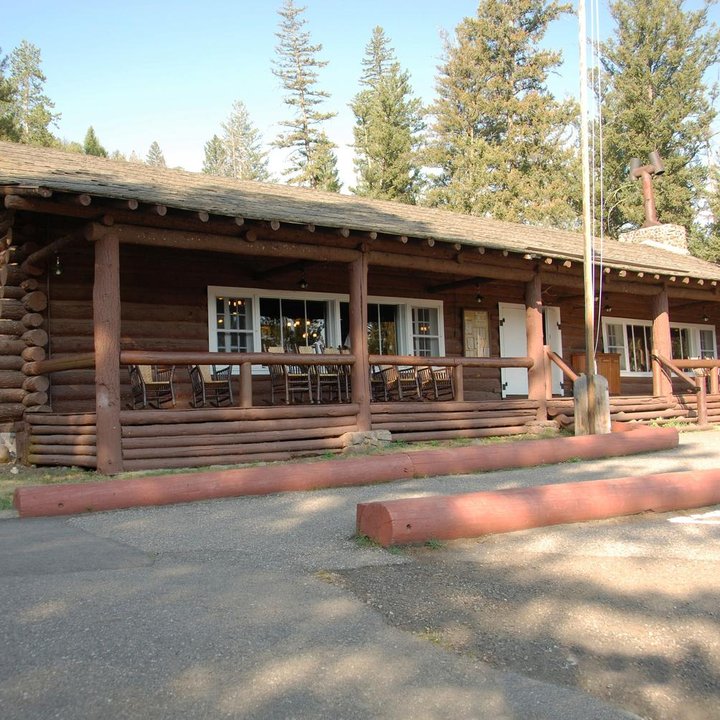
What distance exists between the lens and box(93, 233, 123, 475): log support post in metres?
8.93

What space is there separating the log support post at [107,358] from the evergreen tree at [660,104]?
32.1 metres

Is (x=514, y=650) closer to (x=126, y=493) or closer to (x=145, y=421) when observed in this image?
(x=126, y=493)

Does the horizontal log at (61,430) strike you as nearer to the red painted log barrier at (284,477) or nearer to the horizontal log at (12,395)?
the horizontal log at (12,395)

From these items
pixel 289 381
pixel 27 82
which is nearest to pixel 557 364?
pixel 289 381

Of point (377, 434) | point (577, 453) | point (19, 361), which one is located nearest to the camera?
point (577, 453)

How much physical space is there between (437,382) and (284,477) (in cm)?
686

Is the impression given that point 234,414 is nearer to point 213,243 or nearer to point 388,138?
point 213,243

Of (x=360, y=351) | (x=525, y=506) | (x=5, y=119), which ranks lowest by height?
(x=525, y=506)

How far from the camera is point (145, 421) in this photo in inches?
369

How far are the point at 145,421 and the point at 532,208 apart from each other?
29503mm

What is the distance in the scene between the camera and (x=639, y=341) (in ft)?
62.6

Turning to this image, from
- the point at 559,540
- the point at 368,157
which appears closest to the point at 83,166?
the point at 559,540

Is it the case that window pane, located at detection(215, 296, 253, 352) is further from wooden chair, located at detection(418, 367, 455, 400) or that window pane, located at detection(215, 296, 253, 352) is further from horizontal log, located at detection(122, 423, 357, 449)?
wooden chair, located at detection(418, 367, 455, 400)

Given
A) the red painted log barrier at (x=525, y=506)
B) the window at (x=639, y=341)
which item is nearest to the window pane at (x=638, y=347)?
the window at (x=639, y=341)
